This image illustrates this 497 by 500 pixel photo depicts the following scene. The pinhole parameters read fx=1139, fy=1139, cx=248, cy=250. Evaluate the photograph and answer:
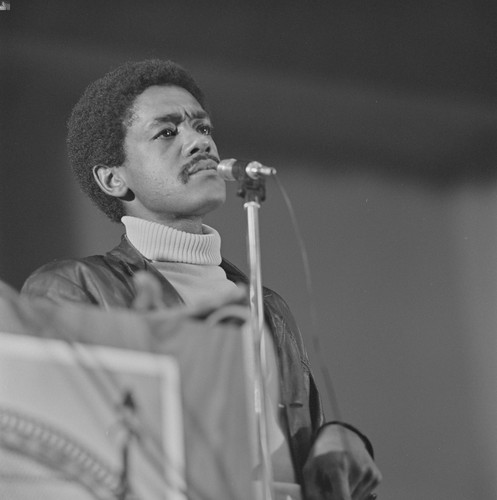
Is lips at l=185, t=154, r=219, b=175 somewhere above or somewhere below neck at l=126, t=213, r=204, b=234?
above

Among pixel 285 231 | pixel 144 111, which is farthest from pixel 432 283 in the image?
pixel 144 111

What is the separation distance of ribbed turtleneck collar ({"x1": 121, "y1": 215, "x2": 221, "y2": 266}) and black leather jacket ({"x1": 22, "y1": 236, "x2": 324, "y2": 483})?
23mm

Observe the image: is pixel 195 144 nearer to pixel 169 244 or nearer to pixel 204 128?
pixel 204 128

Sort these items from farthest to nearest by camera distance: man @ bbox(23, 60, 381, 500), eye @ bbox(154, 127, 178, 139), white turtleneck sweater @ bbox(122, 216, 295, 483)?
eye @ bbox(154, 127, 178, 139)
white turtleneck sweater @ bbox(122, 216, 295, 483)
man @ bbox(23, 60, 381, 500)

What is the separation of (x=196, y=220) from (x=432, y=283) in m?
0.84

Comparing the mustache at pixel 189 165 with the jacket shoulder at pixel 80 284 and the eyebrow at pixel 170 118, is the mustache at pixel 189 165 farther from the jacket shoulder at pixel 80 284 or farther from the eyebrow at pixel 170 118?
the jacket shoulder at pixel 80 284

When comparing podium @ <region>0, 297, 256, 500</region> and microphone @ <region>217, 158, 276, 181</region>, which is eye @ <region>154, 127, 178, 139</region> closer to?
microphone @ <region>217, 158, 276, 181</region>

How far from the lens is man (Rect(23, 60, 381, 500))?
1866mm

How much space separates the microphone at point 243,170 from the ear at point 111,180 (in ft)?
1.56

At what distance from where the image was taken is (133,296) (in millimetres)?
1998

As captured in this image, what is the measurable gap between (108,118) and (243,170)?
566mm

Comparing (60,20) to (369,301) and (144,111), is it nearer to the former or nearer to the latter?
(144,111)

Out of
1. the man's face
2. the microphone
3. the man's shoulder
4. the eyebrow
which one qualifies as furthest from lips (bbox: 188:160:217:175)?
the microphone

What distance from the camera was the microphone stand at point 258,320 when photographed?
157 cm
